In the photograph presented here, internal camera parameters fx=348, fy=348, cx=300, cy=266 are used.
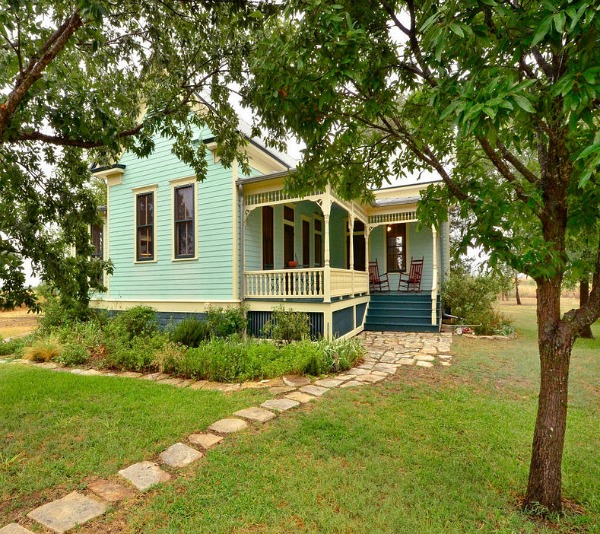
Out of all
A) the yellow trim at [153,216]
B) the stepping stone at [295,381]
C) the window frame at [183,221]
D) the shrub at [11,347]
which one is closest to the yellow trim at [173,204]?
the window frame at [183,221]

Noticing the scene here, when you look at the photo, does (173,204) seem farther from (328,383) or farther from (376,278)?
(376,278)

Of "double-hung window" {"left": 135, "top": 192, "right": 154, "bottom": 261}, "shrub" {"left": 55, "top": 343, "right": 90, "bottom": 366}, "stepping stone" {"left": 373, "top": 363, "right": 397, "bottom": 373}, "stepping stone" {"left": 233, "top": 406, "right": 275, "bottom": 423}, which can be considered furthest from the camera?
"double-hung window" {"left": 135, "top": 192, "right": 154, "bottom": 261}

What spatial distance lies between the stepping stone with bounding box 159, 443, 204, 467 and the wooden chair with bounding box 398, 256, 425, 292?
9.63m

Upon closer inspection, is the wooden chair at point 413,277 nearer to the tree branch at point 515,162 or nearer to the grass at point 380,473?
the grass at point 380,473

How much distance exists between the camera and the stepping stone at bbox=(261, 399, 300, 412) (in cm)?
414

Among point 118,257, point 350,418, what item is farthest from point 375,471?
point 118,257

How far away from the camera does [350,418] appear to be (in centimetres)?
385

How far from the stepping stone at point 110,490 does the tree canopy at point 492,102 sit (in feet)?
9.38

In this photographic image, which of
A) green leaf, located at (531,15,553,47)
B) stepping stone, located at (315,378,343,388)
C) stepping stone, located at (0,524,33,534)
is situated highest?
green leaf, located at (531,15,553,47)

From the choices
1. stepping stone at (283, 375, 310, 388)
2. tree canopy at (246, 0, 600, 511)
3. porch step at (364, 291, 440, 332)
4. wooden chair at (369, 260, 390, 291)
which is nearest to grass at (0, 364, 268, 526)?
stepping stone at (283, 375, 310, 388)

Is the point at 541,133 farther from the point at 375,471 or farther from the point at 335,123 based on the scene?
the point at 375,471

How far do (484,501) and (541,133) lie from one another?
2.51m

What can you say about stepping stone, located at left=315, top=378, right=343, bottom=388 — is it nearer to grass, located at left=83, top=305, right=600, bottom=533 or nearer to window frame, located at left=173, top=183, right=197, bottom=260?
grass, located at left=83, top=305, right=600, bottom=533

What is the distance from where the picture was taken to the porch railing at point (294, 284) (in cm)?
763
